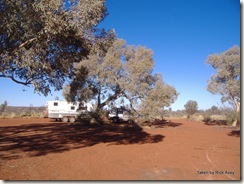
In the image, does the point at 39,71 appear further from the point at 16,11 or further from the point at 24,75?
the point at 16,11

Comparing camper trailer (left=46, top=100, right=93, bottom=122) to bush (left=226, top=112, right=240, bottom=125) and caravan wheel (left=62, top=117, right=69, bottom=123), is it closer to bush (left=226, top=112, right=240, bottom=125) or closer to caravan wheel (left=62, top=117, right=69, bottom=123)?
caravan wheel (left=62, top=117, right=69, bottom=123)

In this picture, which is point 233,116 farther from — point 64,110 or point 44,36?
point 64,110

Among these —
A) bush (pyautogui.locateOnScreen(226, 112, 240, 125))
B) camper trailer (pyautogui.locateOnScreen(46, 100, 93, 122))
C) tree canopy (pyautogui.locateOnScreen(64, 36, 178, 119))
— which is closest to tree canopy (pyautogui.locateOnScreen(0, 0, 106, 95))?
bush (pyautogui.locateOnScreen(226, 112, 240, 125))

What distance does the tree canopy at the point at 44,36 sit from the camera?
371 inches

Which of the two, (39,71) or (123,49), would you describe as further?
(123,49)

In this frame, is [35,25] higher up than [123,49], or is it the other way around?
A: [123,49]

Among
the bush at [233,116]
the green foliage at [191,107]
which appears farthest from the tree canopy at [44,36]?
the green foliage at [191,107]

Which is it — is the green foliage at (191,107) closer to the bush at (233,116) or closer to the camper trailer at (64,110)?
the camper trailer at (64,110)

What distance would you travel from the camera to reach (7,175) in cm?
754

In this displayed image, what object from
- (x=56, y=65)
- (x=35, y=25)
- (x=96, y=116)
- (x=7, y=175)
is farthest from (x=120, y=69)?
(x=7, y=175)

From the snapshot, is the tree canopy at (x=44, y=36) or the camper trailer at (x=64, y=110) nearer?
the tree canopy at (x=44, y=36)

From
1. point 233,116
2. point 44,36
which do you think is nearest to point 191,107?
point 233,116

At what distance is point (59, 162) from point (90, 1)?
6.33 m

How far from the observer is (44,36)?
1017 centimetres
